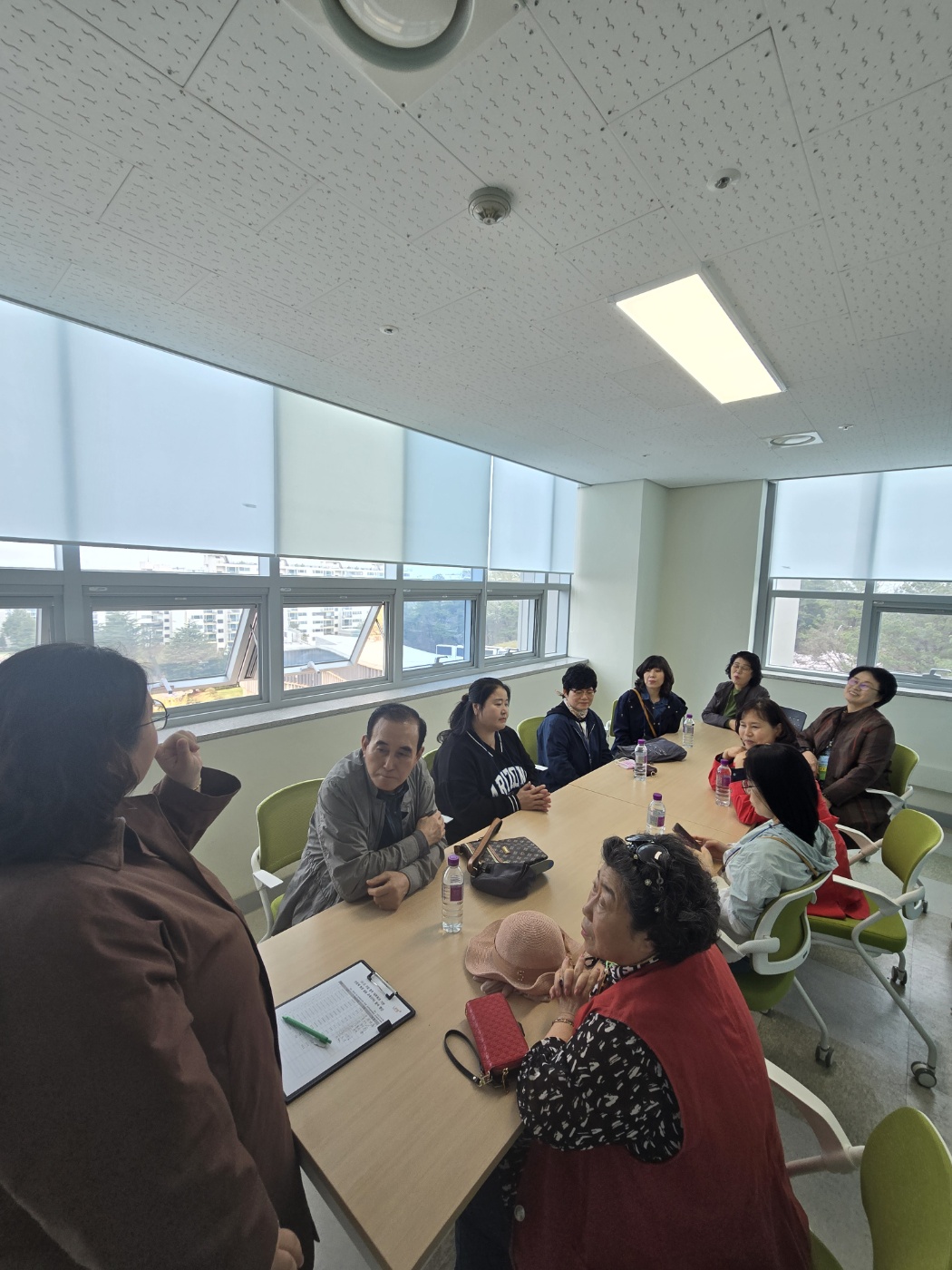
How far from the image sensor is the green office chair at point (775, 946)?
1.69 metres

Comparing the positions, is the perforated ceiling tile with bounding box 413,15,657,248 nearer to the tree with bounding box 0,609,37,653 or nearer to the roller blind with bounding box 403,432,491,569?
the roller blind with bounding box 403,432,491,569

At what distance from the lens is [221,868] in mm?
2824

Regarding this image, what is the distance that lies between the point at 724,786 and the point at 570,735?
35.9 inches

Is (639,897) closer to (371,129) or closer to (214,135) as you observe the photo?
(371,129)

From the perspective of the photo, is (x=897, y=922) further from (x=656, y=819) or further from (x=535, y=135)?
(x=535, y=135)

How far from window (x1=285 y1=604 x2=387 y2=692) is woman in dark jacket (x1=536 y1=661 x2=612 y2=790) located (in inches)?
59.2

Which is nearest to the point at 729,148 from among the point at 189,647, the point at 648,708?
the point at 189,647

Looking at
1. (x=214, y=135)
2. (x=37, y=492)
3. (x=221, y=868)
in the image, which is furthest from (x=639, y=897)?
(x=37, y=492)

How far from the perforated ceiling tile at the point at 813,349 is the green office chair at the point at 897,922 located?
2128mm

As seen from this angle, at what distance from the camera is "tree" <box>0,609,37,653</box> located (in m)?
2.37

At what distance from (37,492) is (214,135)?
5.76ft

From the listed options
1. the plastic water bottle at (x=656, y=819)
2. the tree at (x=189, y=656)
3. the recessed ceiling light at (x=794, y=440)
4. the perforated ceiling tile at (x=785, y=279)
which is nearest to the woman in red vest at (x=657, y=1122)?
the plastic water bottle at (x=656, y=819)

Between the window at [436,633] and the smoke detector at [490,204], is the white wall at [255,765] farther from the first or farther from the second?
the smoke detector at [490,204]

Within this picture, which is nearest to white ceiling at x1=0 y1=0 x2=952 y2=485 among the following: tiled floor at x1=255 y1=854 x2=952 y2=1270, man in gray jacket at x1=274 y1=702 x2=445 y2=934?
man in gray jacket at x1=274 y1=702 x2=445 y2=934
